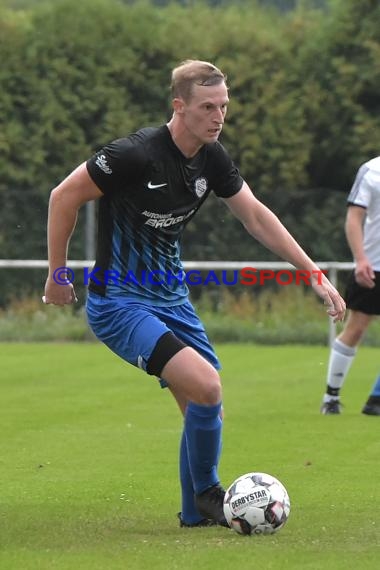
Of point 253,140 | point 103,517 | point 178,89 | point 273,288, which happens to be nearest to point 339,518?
point 103,517

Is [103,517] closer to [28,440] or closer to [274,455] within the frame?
[274,455]

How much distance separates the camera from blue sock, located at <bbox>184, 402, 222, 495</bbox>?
6.04 m

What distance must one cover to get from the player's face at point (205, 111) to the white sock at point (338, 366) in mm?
4883

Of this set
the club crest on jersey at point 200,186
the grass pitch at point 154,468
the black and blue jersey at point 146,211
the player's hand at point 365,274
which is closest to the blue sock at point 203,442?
the grass pitch at point 154,468

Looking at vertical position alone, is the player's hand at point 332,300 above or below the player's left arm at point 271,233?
below

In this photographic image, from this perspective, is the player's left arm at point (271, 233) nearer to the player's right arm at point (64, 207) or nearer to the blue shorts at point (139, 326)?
the blue shorts at point (139, 326)

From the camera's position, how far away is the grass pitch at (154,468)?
18.4ft

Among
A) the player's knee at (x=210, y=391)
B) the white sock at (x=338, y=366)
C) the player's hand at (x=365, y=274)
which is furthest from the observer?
the white sock at (x=338, y=366)

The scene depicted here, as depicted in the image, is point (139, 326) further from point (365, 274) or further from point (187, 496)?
point (365, 274)

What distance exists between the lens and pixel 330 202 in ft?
68.1

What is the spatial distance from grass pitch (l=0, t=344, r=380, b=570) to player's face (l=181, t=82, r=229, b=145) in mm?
1835

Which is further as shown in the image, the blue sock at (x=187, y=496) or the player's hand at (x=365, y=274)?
the player's hand at (x=365, y=274)

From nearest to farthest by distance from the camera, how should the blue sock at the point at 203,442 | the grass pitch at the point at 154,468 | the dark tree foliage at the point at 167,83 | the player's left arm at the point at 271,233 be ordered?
the grass pitch at the point at 154,468 < the blue sock at the point at 203,442 < the player's left arm at the point at 271,233 < the dark tree foliage at the point at 167,83

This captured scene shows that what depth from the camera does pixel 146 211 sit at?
6.25m
